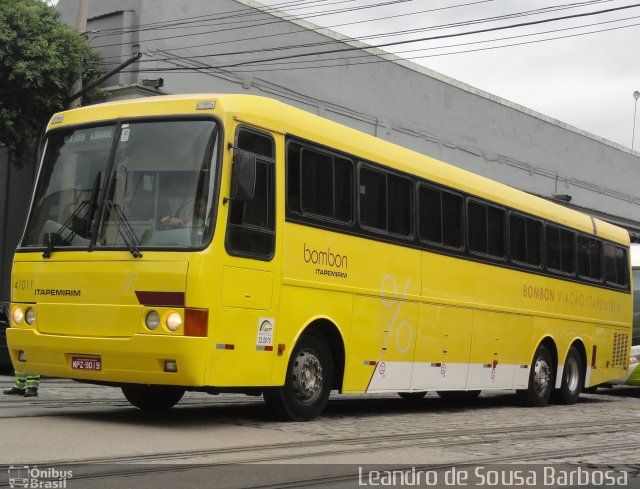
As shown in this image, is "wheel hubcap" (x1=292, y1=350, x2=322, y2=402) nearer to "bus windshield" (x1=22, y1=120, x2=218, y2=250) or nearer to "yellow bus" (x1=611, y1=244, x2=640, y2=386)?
"bus windshield" (x1=22, y1=120, x2=218, y2=250)

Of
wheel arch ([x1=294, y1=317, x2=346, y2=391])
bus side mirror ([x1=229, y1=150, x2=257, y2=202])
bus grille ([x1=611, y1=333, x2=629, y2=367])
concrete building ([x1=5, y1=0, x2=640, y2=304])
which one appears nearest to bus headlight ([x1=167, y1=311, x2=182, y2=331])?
bus side mirror ([x1=229, y1=150, x2=257, y2=202])

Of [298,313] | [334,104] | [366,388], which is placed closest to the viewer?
[298,313]

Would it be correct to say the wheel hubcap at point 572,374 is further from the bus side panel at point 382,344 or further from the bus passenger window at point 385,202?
the bus passenger window at point 385,202

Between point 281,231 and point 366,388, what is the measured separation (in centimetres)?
263

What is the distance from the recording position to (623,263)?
69.4 ft

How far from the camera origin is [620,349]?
2080 cm

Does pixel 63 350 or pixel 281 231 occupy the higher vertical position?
pixel 281 231

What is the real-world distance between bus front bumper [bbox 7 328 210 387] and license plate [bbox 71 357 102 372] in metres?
0.02

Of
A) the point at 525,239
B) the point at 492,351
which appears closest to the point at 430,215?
the point at 492,351

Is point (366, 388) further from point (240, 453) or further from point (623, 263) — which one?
point (623, 263)

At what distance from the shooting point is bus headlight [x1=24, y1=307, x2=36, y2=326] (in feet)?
35.2

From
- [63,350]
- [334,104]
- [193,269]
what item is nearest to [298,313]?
[193,269]

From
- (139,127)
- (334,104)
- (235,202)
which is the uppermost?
(334,104)

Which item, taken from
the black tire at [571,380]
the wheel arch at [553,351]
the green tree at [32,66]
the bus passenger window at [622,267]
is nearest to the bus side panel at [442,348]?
the wheel arch at [553,351]
